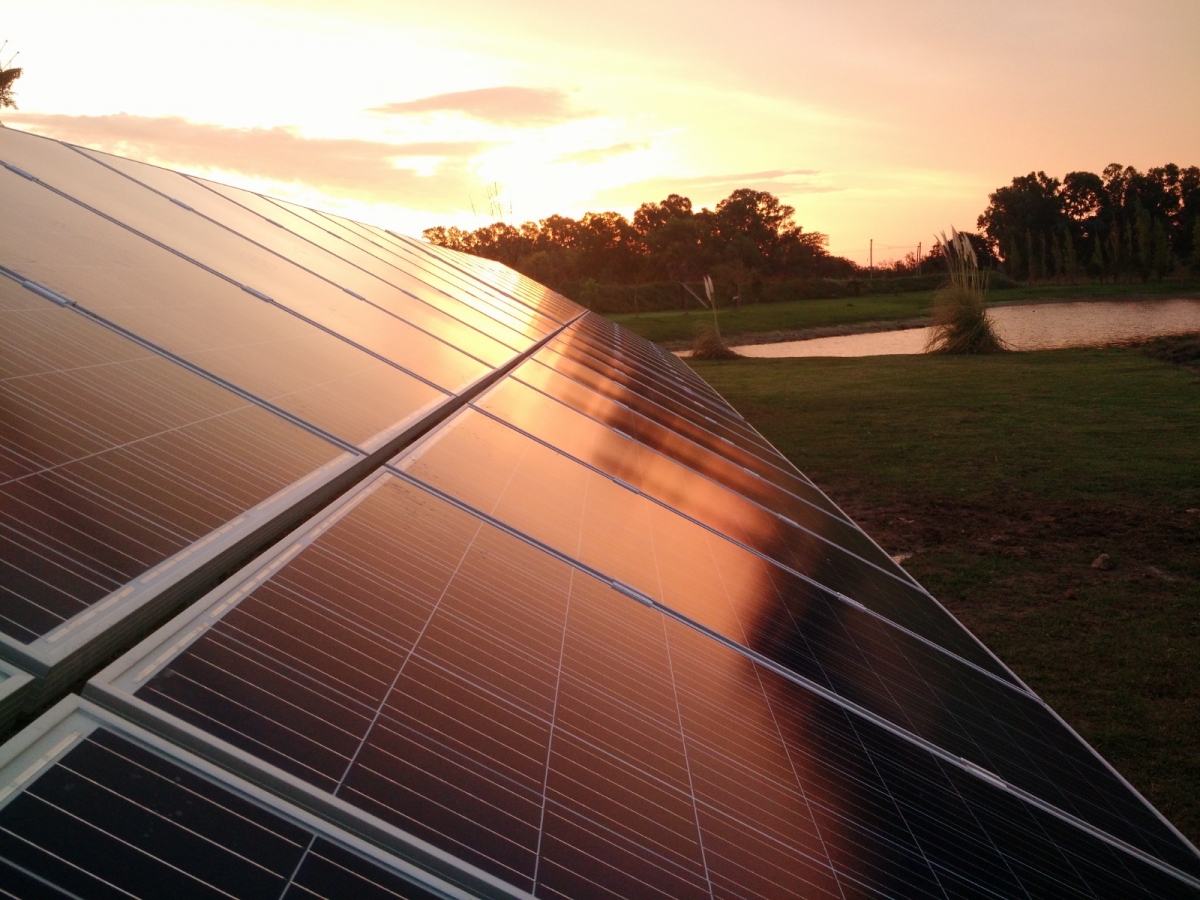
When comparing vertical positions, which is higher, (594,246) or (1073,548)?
(594,246)

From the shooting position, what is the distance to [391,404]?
5363mm

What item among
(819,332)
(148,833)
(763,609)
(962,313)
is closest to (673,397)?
(763,609)

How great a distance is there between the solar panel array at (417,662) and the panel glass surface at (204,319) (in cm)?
3

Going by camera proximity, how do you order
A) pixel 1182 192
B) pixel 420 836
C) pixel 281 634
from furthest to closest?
pixel 1182 192 < pixel 281 634 < pixel 420 836

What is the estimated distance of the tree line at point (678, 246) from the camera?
9438 centimetres

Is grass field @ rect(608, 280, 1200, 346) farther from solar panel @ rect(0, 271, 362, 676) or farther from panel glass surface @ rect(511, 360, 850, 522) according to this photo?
solar panel @ rect(0, 271, 362, 676)

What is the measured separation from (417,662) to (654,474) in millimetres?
3929

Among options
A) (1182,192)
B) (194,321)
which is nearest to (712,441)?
(194,321)

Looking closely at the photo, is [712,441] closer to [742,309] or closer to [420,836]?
[420,836]

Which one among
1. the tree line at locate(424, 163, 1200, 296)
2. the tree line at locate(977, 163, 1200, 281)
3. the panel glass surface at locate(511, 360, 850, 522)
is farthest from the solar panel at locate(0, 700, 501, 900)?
the tree line at locate(977, 163, 1200, 281)

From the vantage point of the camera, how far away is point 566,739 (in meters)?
2.63

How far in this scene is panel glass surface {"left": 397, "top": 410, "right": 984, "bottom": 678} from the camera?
4254 millimetres

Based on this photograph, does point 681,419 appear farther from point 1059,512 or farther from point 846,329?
point 846,329

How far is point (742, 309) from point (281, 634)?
2577 inches
